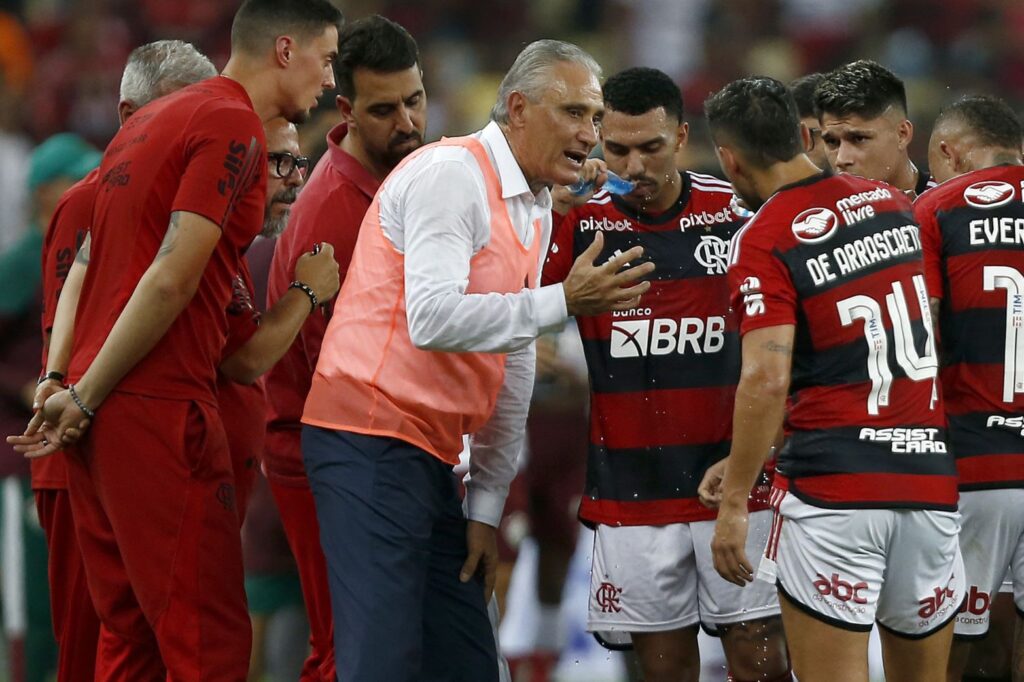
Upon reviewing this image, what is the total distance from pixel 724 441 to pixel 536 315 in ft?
4.54

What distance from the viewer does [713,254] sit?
510cm

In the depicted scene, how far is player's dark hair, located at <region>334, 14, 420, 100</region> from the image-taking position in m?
4.80

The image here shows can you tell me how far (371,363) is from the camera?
410 cm

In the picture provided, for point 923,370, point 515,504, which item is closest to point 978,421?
point 923,370

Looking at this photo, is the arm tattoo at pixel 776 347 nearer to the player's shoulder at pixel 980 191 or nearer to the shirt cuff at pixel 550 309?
the shirt cuff at pixel 550 309

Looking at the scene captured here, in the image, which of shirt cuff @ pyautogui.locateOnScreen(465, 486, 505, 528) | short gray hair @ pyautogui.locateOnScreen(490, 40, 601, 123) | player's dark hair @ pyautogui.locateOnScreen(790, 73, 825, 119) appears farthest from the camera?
player's dark hair @ pyautogui.locateOnScreen(790, 73, 825, 119)

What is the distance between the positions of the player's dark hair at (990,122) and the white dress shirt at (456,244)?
76.0 inches

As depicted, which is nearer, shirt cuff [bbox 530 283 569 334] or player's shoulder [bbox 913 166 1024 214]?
shirt cuff [bbox 530 283 569 334]

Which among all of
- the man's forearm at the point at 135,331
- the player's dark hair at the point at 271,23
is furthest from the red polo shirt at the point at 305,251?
the man's forearm at the point at 135,331

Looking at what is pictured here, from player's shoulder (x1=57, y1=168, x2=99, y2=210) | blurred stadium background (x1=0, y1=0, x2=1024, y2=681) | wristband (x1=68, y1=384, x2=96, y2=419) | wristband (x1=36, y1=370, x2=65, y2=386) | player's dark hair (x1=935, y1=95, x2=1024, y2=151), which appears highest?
blurred stadium background (x1=0, y1=0, x2=1024, y2=681)

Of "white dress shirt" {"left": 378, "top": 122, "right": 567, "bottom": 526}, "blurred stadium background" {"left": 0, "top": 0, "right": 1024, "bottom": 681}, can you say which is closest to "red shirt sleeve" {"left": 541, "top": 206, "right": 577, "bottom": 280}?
"white dress shirt" {"left": 378, "top": 122, "right": 567, "bottom": 526}

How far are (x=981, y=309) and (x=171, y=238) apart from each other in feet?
9.02

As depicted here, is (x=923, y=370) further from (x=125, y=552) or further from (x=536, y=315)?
(x=125, y=552)

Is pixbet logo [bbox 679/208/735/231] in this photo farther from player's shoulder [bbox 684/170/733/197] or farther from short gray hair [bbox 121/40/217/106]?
short gray hair [bbox 121/40/217/106]
